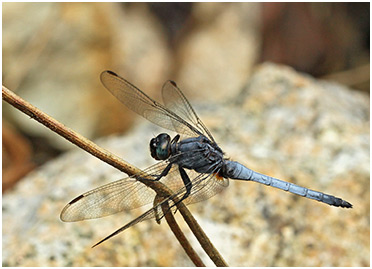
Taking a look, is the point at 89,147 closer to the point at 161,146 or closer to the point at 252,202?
the point at 161,146

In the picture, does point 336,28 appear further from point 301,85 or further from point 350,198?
point 350,198

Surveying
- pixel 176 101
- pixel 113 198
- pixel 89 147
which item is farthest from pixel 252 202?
pixel 89 147

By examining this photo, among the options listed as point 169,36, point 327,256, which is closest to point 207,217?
point 327,256

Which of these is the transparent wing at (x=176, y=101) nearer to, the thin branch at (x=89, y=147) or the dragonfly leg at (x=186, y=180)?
the dragonfly leg at (x=186, y=180)

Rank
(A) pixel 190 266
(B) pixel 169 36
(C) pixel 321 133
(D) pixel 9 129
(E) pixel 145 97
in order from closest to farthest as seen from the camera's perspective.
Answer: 1. (E) pixel 145 97
2. (A) pixel 190 266
3. (C) pixel 321 133
4. (D) pixel 9 129
5. (B) pixel 169 36

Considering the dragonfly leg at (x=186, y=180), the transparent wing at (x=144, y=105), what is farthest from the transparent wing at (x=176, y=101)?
the dragonfly leg at (x=186, y=180)

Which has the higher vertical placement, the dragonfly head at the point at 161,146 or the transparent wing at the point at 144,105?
the transparent wing at the point at 144,105

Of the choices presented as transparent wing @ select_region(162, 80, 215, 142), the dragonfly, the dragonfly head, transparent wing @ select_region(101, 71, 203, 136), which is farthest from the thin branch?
transparent wing @ select_region(162, 80, 215, 142)
